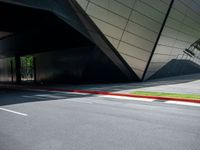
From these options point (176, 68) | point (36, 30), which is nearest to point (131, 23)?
point (36, 30)

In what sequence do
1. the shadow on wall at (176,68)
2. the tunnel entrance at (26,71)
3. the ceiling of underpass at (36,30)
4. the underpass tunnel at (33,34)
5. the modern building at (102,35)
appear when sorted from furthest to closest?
the tunnel entrance at (26,71), the shadow on wall at (176,68), the underpass tunnel at (33,34), the ceiling of underpass at (36,30), the modern building at (102,35)

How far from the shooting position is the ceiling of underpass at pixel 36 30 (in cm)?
1836

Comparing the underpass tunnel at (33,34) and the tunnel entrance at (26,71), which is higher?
the underpass tunnel at (33,34)

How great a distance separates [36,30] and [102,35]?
8653 millimetres

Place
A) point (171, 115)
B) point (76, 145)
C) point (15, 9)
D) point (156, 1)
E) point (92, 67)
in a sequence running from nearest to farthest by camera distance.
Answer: point (76, 145)
point (171, 115)
point (15, 9)
point (156, 1)
point (92, 67)

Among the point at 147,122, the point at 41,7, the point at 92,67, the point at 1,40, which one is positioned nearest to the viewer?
the point at 147,122

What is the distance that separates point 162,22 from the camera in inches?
940

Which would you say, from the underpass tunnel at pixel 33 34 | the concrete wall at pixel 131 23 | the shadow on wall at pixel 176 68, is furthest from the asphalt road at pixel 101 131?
the shadow on wall at pixel 176 68

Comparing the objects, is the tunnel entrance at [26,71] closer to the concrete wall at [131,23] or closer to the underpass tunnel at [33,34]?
the underpass tunnel at [33,34]

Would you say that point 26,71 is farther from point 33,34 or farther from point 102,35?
point 102,35

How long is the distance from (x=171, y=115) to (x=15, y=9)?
1593 centimetres

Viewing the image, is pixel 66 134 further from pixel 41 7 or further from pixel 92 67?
pixel 92 67

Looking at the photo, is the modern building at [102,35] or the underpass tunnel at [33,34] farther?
the underpass tunnel at [33,34]

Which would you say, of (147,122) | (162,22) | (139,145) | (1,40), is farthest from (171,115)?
(1,40)
